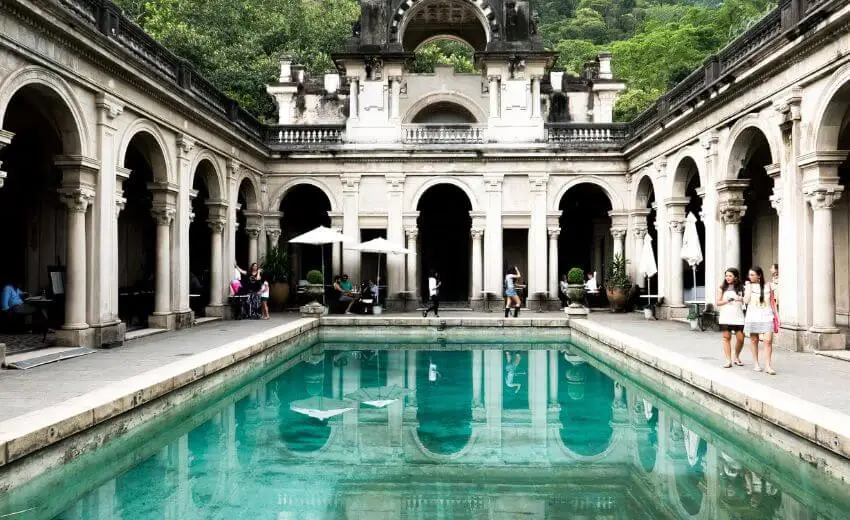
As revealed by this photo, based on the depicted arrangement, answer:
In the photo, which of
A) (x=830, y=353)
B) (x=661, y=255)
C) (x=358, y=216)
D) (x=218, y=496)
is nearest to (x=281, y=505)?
(x=218, y=496)

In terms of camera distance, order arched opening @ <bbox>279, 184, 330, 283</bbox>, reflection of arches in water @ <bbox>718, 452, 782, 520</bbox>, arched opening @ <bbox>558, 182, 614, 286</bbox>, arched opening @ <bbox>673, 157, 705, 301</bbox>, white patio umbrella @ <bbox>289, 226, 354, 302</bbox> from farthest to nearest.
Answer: arched opening @ <bbox>558, 182, 614, 286</bbox> → arched opening @ <bbox>279, 184, 330, 283</bbox> → white patio umbrella @ <bbox>289, 226, 354, 302</bbox> → arched opening @ <bbox>673, 157, 705, 301</bbox> → reflection of arches in water @ <bbox>718, 452, 782, 520</bbox>

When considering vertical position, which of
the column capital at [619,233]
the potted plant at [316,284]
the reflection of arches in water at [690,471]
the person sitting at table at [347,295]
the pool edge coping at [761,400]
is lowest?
the reflection of arches in water at [690,471]

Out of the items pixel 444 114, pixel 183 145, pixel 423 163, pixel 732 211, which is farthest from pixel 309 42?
pixel 732 211

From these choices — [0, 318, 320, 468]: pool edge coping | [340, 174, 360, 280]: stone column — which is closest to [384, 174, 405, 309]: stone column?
[340, 174, 360, 280]: stone column

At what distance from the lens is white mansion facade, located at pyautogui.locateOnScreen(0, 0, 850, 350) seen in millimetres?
11219

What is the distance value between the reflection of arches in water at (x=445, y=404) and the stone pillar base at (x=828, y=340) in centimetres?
548

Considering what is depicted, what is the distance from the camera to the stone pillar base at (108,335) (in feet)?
38.8

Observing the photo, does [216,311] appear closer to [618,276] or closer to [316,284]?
[316,284]

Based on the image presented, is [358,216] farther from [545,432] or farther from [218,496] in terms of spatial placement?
[218,496]

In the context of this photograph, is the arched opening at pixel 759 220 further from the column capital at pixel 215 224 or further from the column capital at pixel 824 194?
the column capital at pixel 215 224

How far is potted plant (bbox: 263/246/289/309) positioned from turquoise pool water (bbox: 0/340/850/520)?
1130 centimetres

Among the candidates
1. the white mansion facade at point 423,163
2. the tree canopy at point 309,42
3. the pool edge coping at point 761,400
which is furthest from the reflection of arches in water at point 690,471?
the tree canopy at point 309,42

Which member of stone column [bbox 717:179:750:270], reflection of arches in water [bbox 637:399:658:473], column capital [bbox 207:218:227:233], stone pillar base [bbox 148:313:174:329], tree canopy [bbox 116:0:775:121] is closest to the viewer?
reflection of arches in water [bbox 637:399:658:473]

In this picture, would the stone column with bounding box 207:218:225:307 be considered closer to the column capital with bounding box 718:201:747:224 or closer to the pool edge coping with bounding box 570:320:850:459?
the pool edge coping with bounding box 570:320:850:459
